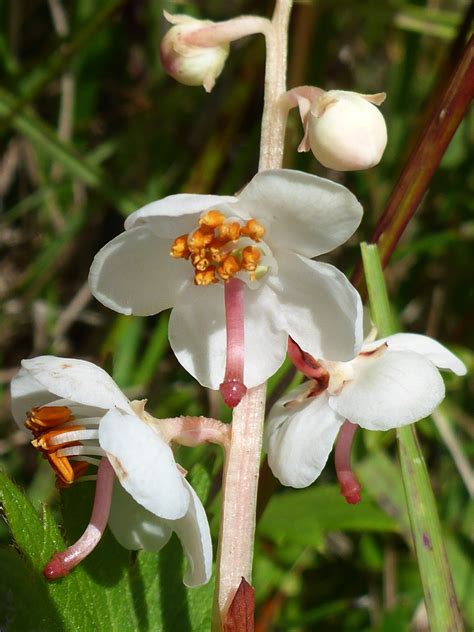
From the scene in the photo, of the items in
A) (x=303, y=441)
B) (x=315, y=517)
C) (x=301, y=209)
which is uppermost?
(x=301, y=209)

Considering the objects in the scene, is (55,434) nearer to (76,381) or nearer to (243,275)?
(76,381)

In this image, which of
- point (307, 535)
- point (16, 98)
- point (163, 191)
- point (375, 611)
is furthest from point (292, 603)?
point (16, 98)

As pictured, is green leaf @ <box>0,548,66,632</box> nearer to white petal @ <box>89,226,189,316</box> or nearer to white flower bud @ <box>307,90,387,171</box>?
white petal @ <box>89,226,189,316</box>

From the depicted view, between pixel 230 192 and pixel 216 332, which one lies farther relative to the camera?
pixel 230 192

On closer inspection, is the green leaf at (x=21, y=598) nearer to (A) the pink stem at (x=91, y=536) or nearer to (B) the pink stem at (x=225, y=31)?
(A) the pink stem at (x=91, y=536)

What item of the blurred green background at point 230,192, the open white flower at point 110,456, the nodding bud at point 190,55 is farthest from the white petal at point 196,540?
the blurred green background at point 230,192

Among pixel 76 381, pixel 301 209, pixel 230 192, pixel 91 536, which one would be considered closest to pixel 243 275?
pixel 301 209
